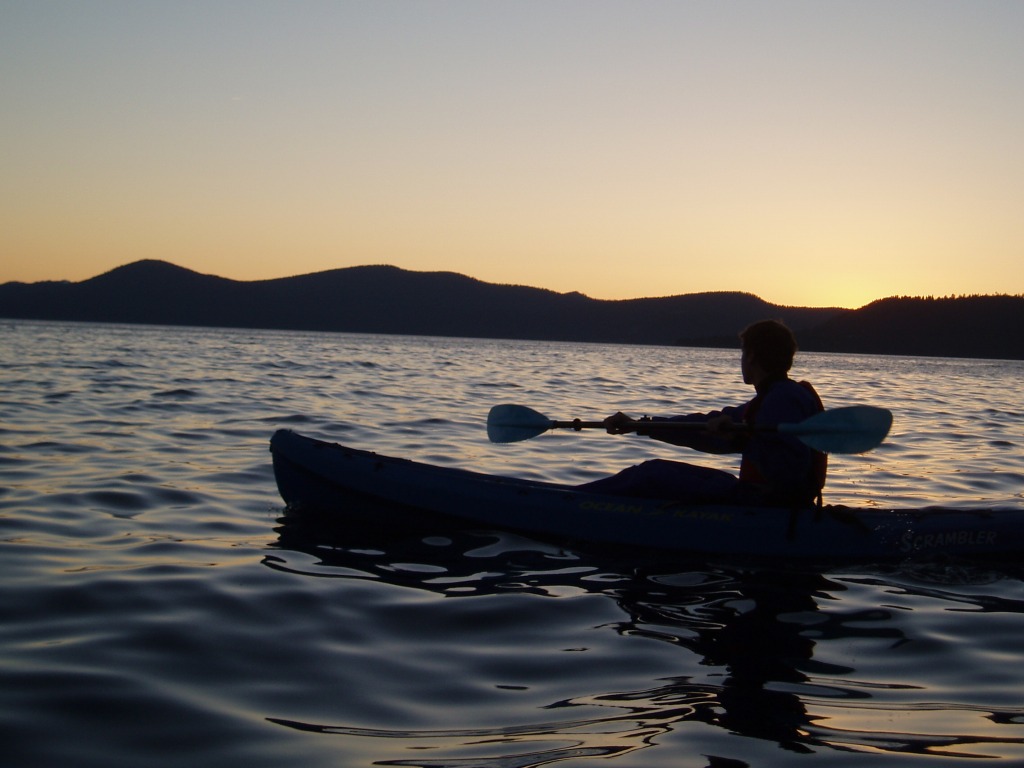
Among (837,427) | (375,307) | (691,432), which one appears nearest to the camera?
(837,427)

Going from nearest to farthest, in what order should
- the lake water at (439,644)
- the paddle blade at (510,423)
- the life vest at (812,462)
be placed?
the lake water at (439,644) < the life vest at (812,462) < the paddle blade at (510,423)

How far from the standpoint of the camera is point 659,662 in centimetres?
372

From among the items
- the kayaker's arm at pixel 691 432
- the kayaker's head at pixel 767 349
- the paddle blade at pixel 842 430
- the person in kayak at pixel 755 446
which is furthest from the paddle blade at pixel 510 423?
the paddle blade at pixel 842 430

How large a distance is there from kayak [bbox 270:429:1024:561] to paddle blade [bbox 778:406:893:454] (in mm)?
477

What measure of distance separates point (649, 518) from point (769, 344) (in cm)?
130

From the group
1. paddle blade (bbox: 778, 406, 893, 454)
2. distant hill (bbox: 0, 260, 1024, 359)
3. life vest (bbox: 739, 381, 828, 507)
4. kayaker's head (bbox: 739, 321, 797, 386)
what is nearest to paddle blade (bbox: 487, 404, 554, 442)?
life vest (bbox: 739, 381, 828, 507)

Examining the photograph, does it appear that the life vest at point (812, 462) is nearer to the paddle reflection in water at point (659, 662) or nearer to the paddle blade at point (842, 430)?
the paddle blade at point (842, 430)

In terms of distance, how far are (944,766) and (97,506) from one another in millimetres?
5489

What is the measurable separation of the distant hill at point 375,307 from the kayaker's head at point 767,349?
132326mm

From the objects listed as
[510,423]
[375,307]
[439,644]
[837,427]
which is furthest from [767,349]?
[375,307]

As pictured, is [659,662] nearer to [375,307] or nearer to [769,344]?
[769,344]

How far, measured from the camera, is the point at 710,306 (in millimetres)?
148750

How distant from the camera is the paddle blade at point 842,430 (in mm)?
5219

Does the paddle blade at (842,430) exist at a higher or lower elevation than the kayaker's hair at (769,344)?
lower
